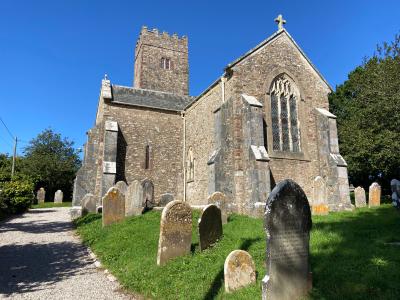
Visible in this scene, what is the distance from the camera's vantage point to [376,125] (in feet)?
73.3

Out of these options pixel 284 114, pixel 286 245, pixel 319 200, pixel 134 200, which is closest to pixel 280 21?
pixel 284 114

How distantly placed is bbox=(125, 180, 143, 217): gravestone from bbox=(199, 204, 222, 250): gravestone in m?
6.56

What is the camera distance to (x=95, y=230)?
11.5 m

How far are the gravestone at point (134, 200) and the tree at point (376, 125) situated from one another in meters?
15.7

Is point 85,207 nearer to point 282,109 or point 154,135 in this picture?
point 154,135

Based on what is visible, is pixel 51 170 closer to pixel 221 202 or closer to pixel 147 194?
pixel 147 194

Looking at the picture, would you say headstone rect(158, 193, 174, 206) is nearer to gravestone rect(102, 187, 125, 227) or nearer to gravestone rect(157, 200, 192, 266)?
gravestone rect(102, 187, 125, 227)

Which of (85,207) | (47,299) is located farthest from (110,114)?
(47,299)

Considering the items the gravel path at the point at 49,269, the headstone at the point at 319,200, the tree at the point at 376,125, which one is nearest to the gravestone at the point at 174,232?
the gravel path at the point at 49,269

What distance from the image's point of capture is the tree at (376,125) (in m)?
19.4

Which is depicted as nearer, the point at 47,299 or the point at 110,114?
the point at 47,299

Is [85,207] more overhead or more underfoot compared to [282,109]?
more underfoot

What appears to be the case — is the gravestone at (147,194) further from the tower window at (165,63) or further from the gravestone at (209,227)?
the tower window at (165,63)

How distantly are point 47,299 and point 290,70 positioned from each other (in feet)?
50.0
